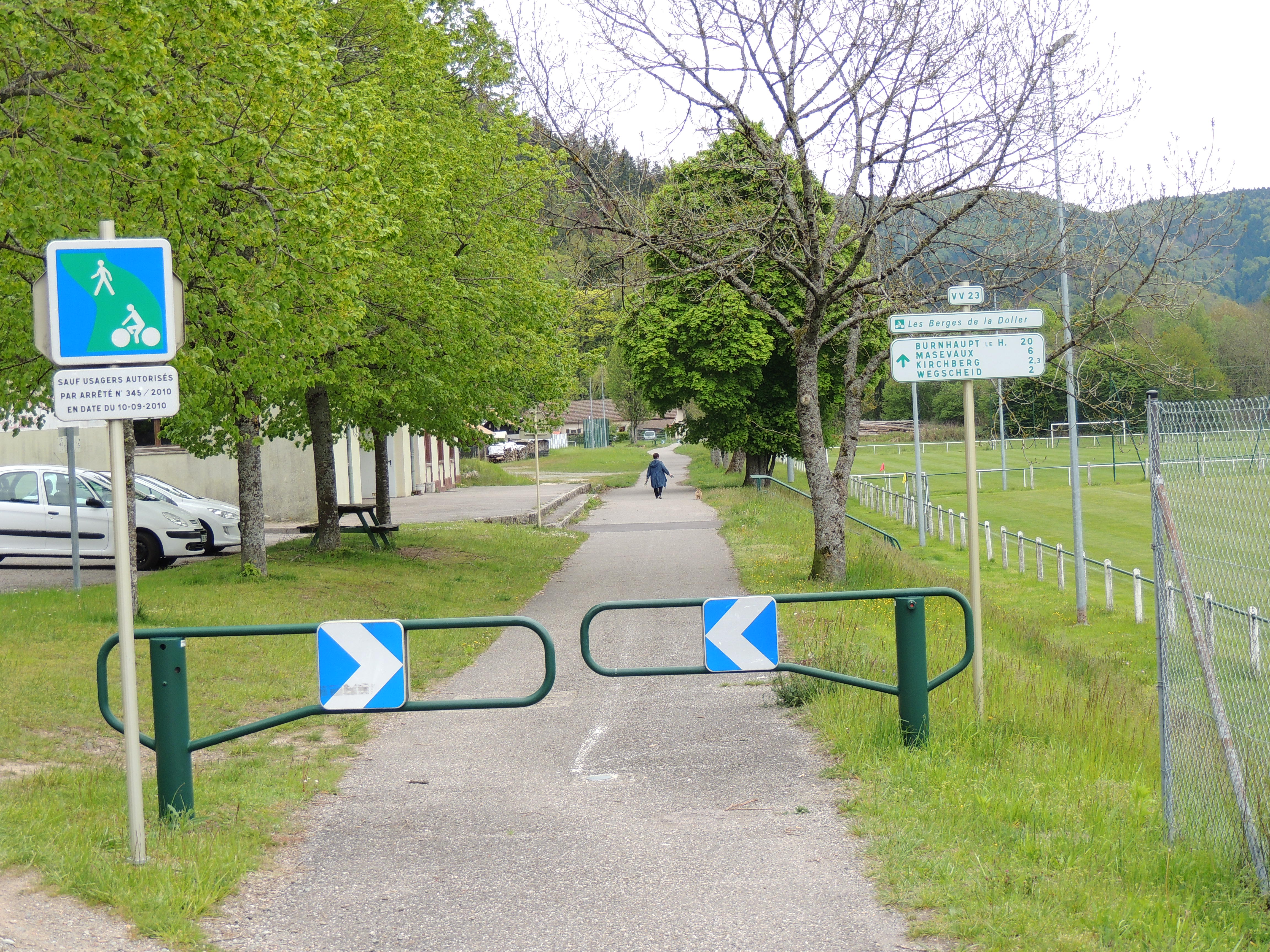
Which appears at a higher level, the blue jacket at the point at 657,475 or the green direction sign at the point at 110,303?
the green direction sign at the point at 110,303

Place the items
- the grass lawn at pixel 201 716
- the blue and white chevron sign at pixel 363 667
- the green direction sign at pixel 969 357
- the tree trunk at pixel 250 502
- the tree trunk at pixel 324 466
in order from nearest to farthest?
the grass lawn at pixel 201 716
the blue and white chevron sign at pixel 363 667
the green direction sign at pixel 969 357
the tree trunk at pixel 250 502
the tree trunk at pixel 324 466

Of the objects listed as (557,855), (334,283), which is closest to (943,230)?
(334,283)

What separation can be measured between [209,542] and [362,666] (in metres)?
14.5

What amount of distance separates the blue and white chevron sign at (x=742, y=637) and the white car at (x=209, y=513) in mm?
14406

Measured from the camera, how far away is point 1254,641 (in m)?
5.46

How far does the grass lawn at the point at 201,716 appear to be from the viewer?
5023mm

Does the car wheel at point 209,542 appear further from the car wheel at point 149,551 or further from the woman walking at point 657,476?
the woman walking at point 657,476

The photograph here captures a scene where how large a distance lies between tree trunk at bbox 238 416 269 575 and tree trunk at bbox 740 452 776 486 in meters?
26.9

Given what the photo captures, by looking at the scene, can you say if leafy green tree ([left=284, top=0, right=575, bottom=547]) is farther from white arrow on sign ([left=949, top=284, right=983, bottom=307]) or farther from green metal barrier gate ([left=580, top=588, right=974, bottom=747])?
green metal barrier gate ([left=580, top=588, right=974, bottom=747])

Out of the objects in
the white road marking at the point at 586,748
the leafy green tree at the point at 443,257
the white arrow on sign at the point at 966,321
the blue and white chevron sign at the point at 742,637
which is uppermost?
the leafy green tree at the point at 443,257

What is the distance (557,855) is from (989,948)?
201cm

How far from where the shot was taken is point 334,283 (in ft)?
41.8

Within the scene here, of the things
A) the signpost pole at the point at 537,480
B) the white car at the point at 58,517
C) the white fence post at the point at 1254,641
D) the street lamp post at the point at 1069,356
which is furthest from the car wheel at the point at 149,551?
the white fence post at the point at 1254,641

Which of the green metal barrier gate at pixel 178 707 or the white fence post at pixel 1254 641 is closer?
the white fence post at pixel 1254 641
